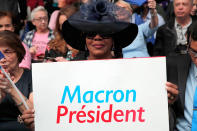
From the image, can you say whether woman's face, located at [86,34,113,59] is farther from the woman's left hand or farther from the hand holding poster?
the woman's left hand

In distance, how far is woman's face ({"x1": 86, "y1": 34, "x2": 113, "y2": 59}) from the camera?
3.57 meters

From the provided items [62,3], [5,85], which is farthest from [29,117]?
[62,3]

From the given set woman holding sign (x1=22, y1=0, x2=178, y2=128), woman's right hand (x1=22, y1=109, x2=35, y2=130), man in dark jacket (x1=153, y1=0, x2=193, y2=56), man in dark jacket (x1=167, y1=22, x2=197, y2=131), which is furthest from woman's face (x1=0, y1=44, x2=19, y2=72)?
man in dark jacket (x1=153, y1=0, x2=193, y2=56)

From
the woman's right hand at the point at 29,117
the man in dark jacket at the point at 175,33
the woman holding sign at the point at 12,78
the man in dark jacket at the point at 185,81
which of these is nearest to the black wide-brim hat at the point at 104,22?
the man in dark jacket at the point at 185,81

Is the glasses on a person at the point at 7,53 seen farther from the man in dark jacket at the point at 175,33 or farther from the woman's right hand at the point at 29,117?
the man in dark jacket at the point at 175,33

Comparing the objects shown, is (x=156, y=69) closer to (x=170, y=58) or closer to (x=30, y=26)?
(x=170, y=58)

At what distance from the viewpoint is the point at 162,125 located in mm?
3111

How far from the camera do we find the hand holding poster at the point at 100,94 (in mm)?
3143

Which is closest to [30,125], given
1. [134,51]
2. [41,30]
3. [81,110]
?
[81,110]

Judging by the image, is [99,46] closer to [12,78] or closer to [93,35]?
[93,35]

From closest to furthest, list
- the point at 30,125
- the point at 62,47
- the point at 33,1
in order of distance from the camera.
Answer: the point at 30,125, the point at 62,47, the point at 33,1

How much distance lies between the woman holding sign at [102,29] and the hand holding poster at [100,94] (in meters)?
0.27

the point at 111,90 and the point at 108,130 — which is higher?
the point at 111,90

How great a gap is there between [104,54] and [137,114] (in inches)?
27.8
